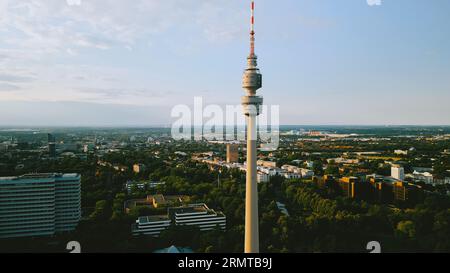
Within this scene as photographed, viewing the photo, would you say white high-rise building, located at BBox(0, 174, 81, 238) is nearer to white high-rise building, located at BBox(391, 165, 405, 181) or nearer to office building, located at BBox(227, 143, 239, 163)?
office building, located at BBox(227, 143, 239, 163)

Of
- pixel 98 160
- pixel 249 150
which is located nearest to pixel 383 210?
pixel 249 150

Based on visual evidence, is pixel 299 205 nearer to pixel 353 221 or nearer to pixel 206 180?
pixel 353 221

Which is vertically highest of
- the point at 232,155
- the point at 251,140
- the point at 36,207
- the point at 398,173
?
the point at 251,140

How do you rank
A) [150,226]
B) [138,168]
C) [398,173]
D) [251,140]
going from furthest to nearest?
[138,168], [398,173], [150,226], [251,140]

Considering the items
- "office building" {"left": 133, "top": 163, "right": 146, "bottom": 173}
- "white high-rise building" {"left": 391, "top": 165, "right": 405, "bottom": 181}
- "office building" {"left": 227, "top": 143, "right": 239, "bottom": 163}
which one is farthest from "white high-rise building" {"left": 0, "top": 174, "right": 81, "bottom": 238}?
"white high-rise building" {"left": 391, "top": 165, "right": 405, "bottom": 181}

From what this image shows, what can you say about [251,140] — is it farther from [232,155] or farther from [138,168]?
[232,155]

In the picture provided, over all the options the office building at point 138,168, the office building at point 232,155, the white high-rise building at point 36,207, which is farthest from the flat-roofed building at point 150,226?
the office building at point 232,155

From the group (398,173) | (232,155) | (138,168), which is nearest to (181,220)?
(138,168)
